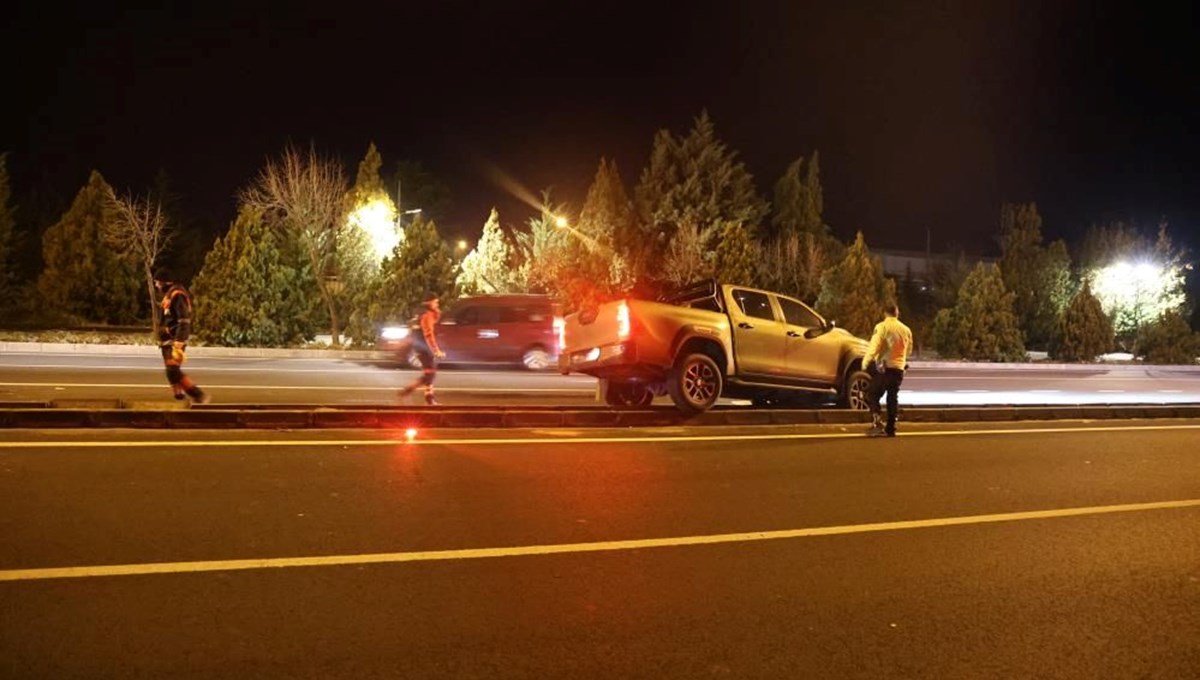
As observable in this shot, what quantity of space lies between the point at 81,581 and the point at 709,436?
7.56m

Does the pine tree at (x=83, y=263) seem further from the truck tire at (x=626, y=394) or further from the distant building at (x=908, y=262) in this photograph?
the distant building at (x=908, y=262)

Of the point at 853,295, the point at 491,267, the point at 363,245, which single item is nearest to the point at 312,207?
the point at 363,245

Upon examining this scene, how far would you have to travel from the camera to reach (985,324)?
128 feet

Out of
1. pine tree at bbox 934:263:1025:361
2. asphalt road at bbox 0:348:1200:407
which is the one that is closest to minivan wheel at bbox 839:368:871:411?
asphalt road at bbox 0:348:1200:407

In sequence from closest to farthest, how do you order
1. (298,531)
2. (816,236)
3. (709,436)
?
(298,531)
(709,436)
(816,236)

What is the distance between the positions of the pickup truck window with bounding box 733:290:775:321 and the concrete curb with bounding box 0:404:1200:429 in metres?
1.35

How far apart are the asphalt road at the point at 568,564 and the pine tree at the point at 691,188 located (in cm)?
3114

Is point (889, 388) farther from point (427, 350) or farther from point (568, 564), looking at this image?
point (568, 564)

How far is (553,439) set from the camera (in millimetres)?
10562

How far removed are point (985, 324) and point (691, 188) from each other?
1380 centimetres

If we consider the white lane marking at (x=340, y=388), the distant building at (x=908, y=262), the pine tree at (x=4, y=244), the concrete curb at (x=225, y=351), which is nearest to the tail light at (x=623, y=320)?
the white lane marking at (x=340, y=388)

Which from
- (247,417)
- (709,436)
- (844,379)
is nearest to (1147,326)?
(844,379)

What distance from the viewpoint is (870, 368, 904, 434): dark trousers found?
1162 centimetres

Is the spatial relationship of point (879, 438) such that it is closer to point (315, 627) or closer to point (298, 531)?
point (298, 531)
